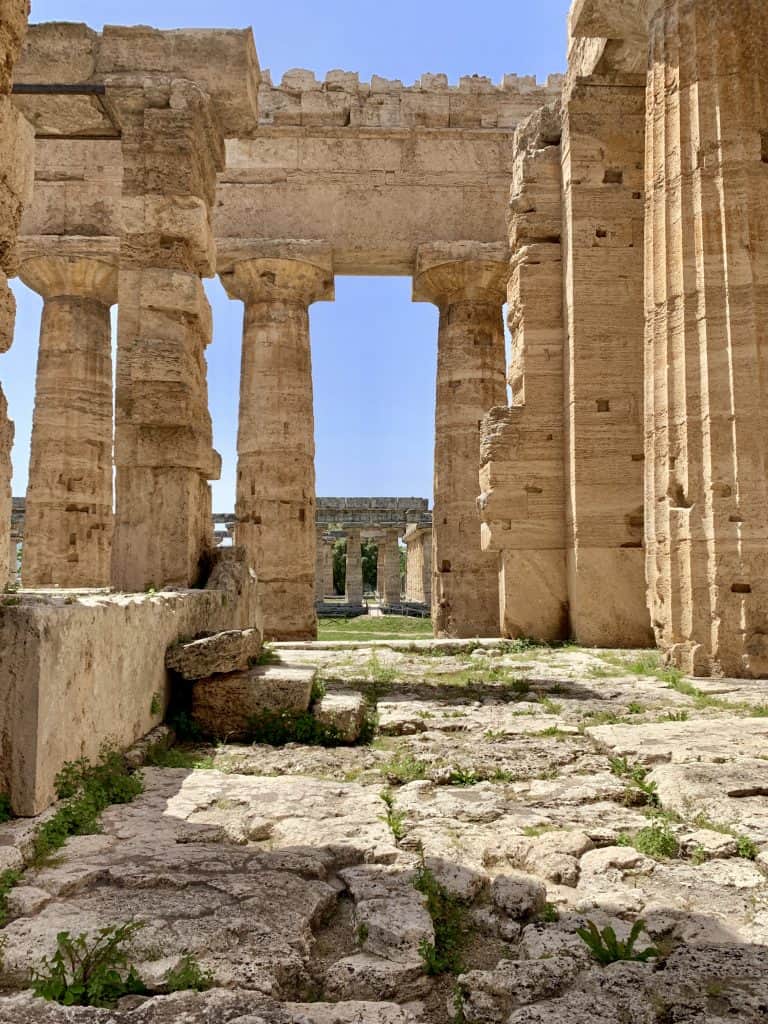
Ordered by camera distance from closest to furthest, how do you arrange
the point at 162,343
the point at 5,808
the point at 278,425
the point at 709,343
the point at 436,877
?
the point at 436,877 < the point at 5,808 < the point at 709,343 < the point at 162,343 < the point at 278,425

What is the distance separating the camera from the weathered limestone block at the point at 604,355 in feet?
32.6

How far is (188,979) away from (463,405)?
13.8 m

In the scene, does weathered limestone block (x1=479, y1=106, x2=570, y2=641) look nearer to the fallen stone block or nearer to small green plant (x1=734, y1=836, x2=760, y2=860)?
the fallen stone block

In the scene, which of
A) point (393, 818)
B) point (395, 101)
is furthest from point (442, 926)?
point (395, 101)

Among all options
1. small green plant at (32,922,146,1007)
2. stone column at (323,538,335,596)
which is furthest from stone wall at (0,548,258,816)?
stone column at (323,538,335,596)

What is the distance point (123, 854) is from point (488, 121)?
15.6 meters

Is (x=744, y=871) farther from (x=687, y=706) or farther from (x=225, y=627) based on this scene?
(x=225, y=627)

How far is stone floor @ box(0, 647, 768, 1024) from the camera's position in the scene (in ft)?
6.61

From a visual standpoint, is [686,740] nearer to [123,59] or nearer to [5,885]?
[5,885]

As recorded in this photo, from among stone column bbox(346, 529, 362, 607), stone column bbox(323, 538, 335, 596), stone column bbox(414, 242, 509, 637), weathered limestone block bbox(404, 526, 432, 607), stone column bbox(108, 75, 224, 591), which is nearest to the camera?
stone column bbox(108, 75, 224, 591)

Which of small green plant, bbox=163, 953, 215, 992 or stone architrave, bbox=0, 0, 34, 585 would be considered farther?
stone architrave, bbox=0, 0, 34, 585

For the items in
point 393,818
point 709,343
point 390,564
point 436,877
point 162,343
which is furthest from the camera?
point 390,564

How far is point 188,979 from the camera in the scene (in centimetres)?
204

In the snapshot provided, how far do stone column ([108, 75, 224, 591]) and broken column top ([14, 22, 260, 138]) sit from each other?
0.70 feet
